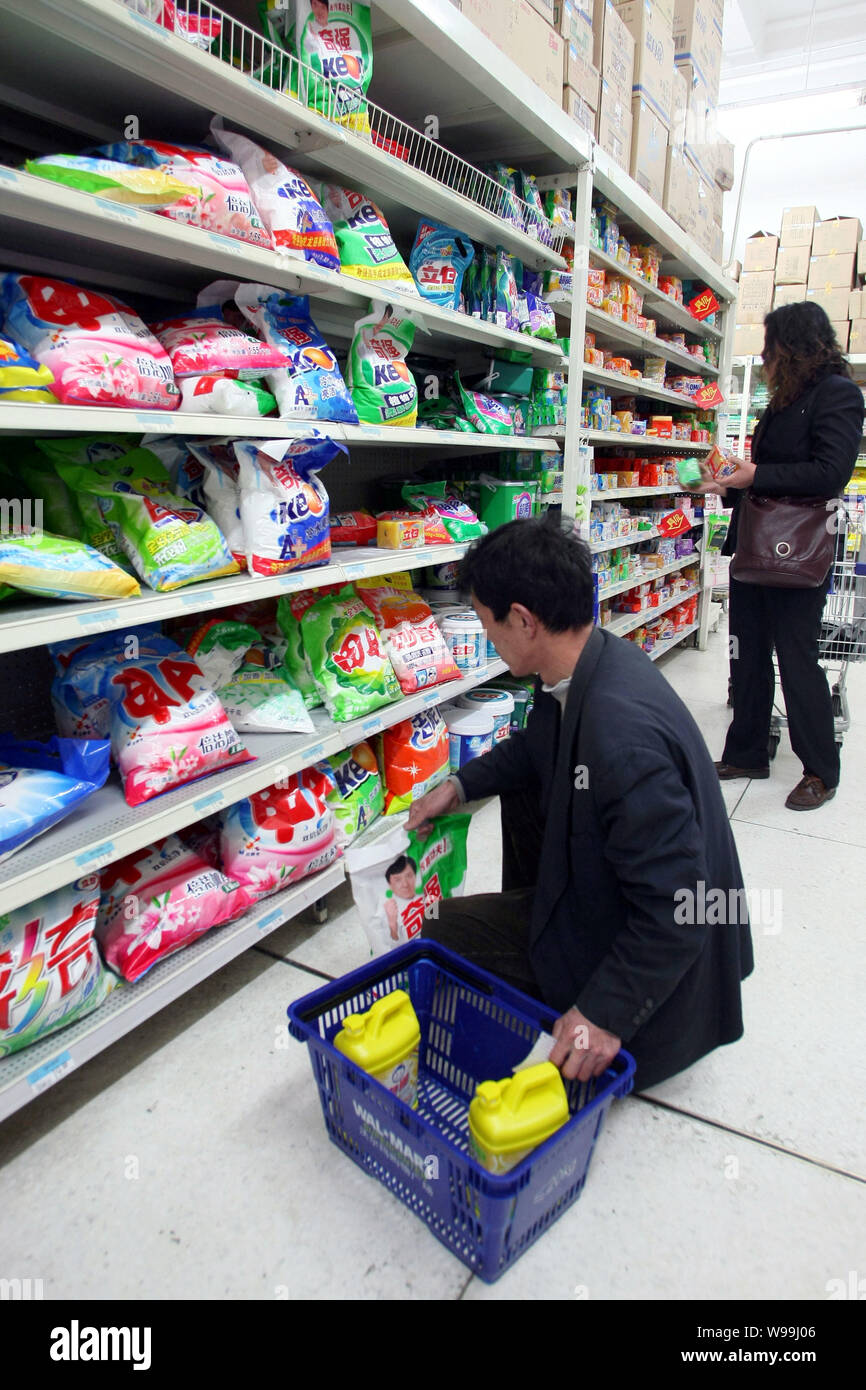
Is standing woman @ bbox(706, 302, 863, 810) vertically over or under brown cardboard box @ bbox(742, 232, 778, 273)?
under

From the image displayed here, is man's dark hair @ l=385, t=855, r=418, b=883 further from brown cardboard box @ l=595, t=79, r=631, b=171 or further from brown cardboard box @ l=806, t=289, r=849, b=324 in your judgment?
brown cardboard box @ l=806, t=289, r=849, b=324

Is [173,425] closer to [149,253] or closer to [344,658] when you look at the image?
[149,253]

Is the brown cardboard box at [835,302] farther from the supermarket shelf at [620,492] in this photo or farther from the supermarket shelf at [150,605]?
the supermarket shelf at [150,605]

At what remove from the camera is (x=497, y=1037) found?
5.12 ft

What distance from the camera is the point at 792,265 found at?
761cm

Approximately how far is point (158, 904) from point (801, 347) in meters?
2.87

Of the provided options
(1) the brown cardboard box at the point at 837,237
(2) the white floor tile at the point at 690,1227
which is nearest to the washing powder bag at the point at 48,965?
(2) the white floor tile at the point at 690,1227

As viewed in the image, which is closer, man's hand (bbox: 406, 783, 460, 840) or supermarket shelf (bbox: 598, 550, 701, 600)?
man's hand (bbox: 406, 783, 460, 840)

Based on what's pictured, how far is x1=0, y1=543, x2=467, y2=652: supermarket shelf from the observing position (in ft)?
4.48

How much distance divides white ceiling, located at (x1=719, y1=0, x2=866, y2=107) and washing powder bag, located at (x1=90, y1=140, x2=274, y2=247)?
7.58 metres

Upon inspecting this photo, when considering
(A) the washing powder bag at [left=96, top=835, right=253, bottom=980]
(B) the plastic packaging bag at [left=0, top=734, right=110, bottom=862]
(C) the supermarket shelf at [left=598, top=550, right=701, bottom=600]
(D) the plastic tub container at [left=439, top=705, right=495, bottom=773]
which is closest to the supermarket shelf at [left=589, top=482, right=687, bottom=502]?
(C) the supermarket shelf at [left=598, top=550, right=701, bottom=600]
